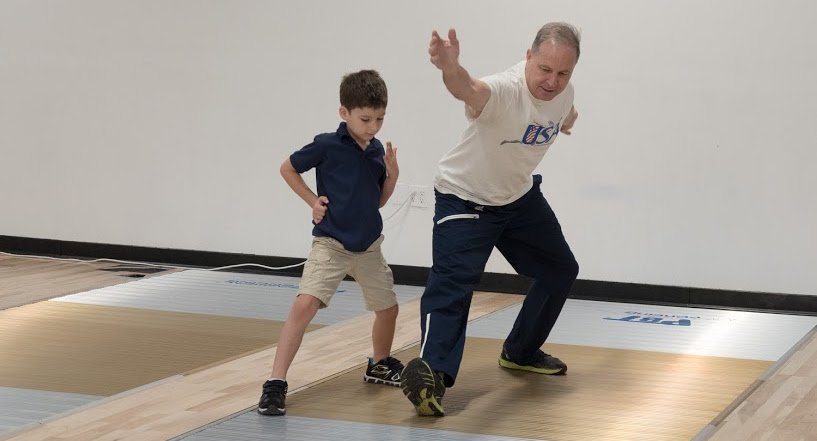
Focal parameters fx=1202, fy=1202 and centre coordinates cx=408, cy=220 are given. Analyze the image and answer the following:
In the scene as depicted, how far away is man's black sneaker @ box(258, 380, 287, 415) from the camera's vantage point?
3.65 m

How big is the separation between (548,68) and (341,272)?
95cm

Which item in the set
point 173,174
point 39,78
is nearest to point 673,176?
point 173,174

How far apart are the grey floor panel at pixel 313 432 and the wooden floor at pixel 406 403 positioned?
8 centimetres

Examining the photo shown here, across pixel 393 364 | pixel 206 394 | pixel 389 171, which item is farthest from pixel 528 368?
pixel 206 394

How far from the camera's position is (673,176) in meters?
6.17

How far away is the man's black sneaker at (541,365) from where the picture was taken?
4355 mm

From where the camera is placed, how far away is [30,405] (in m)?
3.72

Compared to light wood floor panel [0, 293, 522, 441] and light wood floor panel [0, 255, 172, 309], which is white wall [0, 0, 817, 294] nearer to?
light wood floor panel [0, 255, 172, 309]

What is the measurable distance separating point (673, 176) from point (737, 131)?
39cm

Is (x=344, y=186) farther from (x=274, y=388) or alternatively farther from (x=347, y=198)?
(x=274, y=388)

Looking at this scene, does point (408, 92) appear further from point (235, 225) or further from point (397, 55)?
point (235, 225)

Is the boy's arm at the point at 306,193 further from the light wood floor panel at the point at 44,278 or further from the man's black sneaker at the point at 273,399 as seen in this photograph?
the light wood floor panel at the point at 44,278

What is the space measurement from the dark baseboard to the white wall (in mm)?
49

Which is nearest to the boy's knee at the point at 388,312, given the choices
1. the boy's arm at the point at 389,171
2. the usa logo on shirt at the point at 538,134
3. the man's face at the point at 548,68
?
the boy's arm at the point at 389,171
